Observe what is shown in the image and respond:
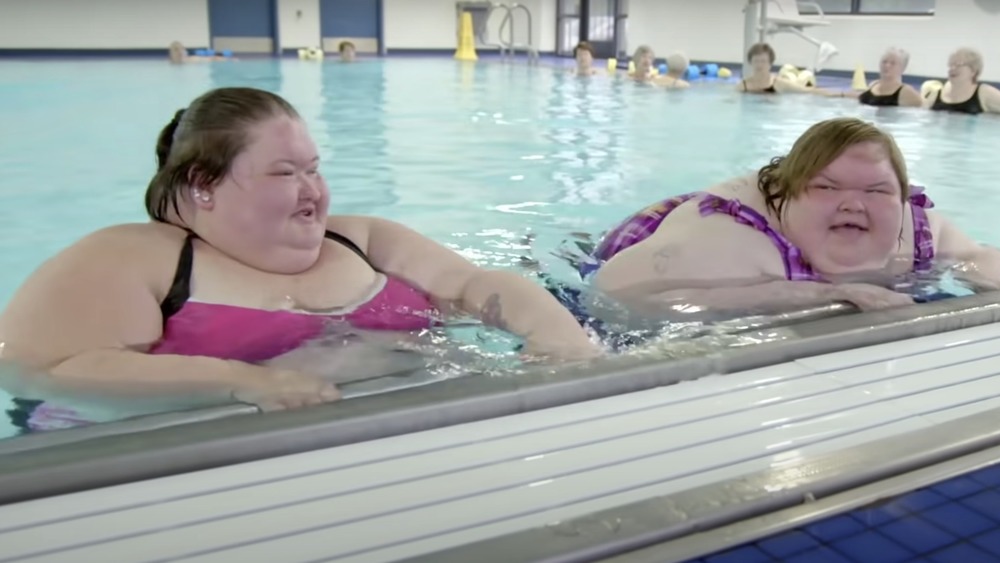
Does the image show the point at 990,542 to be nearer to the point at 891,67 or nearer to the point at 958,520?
the point at 958,520

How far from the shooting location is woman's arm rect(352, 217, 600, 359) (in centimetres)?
215

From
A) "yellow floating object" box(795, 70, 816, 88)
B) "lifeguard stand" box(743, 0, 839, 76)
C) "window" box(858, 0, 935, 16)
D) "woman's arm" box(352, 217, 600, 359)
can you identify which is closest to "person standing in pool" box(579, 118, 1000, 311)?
"woman's arm" box(352, 217, 600, 359)

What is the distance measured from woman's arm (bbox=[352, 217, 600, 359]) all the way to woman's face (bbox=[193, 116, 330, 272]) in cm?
34

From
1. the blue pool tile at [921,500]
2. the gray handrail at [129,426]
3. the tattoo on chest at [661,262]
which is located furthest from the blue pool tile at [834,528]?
the tattoo on chest at [661,262]

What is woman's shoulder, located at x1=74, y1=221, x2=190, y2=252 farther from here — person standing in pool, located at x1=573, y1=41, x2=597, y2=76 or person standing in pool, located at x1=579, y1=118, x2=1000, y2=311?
person standing in pool, located at x1=573, y1=41, x2=597, y2=76

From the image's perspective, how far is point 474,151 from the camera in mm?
7047

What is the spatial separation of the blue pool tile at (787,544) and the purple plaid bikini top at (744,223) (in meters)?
1.66

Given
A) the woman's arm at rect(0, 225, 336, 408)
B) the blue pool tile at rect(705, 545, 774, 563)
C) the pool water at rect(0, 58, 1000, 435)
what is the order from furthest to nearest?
the pool water at rect(0, 58, 1000, 435)
the woman's arm at rect(0, 225, 336, 408)
the blue pool tile at rect(705, 545, 774, 563)

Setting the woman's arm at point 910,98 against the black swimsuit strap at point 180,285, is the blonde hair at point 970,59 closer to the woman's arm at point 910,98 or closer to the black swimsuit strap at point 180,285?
the woman's arm at point 910,98

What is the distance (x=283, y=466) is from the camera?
1373mm

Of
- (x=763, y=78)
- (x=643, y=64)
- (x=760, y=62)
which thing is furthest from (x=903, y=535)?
(x=643, y=64)

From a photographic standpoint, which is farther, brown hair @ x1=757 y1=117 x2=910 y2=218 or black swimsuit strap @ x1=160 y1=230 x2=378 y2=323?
brown hair @ x1=757 y1=117 x2=910 y2=218

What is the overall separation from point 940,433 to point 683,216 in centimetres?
146

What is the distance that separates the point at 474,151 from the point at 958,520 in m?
5.98
